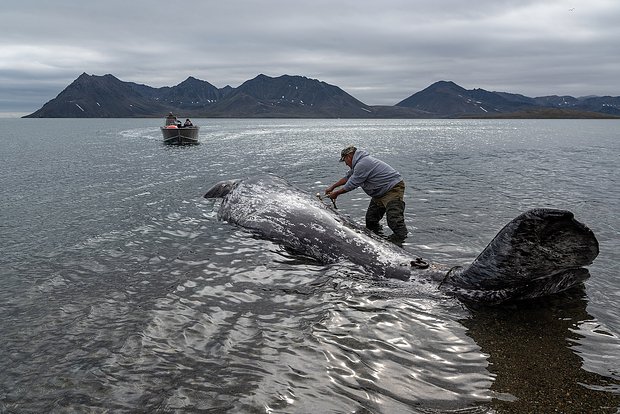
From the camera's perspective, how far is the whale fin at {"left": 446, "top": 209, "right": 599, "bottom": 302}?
602cm

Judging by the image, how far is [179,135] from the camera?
A: 52406mm

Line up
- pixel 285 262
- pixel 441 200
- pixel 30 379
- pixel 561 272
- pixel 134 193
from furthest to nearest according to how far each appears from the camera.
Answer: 1. pixel 134 193
2. pixel 441 200
3. pixel 285 262
4. pixel 561 272
5. pixel 30 379

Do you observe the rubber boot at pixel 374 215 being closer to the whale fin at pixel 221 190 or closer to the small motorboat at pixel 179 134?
the whale fin at pixel 221 190

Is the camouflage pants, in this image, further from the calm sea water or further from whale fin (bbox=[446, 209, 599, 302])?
whale fin (bbox=[446, 209, 599, 302])

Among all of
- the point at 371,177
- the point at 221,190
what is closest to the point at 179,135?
the point at 221,190

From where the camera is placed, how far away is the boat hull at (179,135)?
171 ft

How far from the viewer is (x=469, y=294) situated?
7621 millimetres

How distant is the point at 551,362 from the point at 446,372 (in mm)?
1527

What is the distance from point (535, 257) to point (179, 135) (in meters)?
50.9

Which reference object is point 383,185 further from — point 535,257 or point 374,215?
point 535,257

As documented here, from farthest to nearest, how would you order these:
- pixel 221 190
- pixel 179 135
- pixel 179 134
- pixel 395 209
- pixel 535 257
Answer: pixel 179 135 < pixel 179 134 < pixel 221 190 < pixel 395 209 < pixel 535 257

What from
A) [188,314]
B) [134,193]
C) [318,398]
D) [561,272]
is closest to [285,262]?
[188,314]

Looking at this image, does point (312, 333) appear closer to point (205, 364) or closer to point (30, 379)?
point (205, 364)

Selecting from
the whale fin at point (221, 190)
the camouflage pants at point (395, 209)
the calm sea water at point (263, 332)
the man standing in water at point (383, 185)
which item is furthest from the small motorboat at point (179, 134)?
the camouflage pants at point (395, 209)
